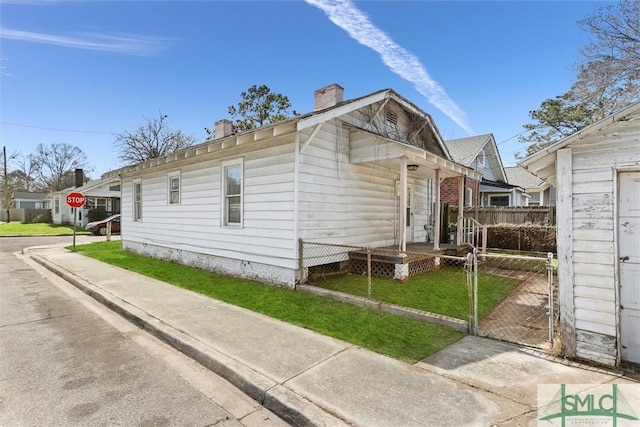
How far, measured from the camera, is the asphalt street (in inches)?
108

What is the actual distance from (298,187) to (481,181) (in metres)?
17.2

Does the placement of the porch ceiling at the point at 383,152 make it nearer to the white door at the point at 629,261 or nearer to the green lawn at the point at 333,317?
the green lawn at the point at 333,317

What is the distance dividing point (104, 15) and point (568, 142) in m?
11.5

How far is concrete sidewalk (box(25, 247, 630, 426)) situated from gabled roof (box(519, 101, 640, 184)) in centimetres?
248

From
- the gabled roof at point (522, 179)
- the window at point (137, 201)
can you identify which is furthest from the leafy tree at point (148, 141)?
the gabled roof at point (522, 179)

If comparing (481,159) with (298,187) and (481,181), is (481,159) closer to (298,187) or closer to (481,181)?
(481,181)

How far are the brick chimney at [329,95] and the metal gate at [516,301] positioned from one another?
18.6ft

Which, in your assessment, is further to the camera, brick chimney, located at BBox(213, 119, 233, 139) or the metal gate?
brick chimney, located at BBox(213, 119, 233, 139)

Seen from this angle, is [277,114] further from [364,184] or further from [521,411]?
[521,411]

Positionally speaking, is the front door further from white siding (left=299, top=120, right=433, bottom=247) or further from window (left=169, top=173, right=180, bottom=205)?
window (left=169, top=173, right=180, bottom=205)

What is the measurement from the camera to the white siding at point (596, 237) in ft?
11.7

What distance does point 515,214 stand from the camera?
1452cm

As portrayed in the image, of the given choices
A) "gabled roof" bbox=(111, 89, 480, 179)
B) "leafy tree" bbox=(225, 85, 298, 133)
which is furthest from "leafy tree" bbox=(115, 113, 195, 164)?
"gabled roof" bbox=(111, 89, 480, 179)

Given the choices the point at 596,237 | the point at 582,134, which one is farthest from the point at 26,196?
the point at 596,237
